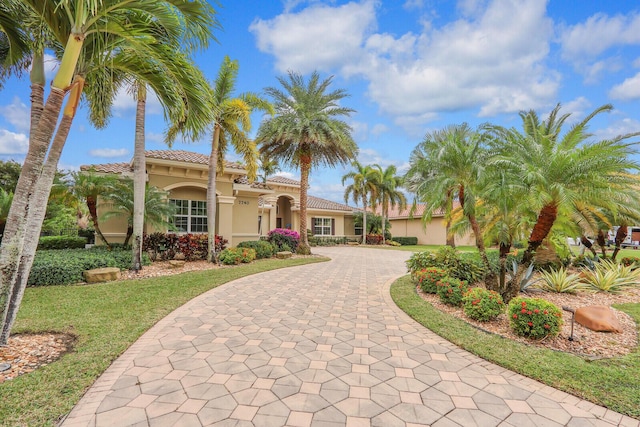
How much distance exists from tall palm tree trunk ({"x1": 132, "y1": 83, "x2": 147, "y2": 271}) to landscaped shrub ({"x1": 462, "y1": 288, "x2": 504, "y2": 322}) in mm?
9841

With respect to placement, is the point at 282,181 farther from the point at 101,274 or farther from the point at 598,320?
the point at 598,320

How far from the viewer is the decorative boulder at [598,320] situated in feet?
17.7

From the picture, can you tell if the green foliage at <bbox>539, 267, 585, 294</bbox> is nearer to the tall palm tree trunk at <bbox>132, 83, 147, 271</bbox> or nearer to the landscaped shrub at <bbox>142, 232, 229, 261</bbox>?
the landscaped shrub at <bbox>142, 232, 229, 261</bbox>

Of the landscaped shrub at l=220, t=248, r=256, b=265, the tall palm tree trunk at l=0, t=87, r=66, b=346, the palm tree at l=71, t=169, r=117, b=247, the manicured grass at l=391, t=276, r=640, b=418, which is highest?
the palm tree at l=71, t=169, r=117, b=247

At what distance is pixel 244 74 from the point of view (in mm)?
11875

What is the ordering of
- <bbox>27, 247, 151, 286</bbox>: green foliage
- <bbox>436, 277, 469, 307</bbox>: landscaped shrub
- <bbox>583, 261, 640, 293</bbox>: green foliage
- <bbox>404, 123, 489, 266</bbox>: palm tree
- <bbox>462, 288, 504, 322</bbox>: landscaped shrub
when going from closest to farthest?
<bbox>462, 288, 504, 322</bbox>: landscaped shrub < <bbox>436, 277, 469, 307</bbox>: landscaped shrub < <bbox>404, 123, 489, 266</bbox>: palm tree < <bbox>27, 247, 151, 286</bbox>: green foliage < <bbox>583, 261, 640, 293</bbox>: green foliage

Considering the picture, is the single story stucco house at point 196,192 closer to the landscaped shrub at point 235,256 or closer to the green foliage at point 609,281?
the landscaped shrub at point 235,256

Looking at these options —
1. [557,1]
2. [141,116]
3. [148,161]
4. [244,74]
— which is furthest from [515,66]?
[148,161]

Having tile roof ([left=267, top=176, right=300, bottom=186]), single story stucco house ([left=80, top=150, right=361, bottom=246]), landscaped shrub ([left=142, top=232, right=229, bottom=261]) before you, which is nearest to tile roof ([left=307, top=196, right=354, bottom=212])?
tile roof ([left=267, top=176, right=300, bottom=186])

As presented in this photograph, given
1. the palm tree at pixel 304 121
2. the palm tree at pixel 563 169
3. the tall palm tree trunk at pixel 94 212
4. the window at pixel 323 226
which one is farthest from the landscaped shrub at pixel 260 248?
the window at pixel 323 226

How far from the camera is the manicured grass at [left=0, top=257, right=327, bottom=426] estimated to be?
2836 millimetres

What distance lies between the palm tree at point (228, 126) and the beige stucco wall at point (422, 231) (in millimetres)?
19551

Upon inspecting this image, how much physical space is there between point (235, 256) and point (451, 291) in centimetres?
882

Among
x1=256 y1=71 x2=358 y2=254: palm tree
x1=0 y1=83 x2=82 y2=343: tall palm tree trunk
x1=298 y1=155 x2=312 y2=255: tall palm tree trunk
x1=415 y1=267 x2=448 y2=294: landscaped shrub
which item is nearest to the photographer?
x1=0 y1=83 x2=82 y2=343: tall palm tree trunk
